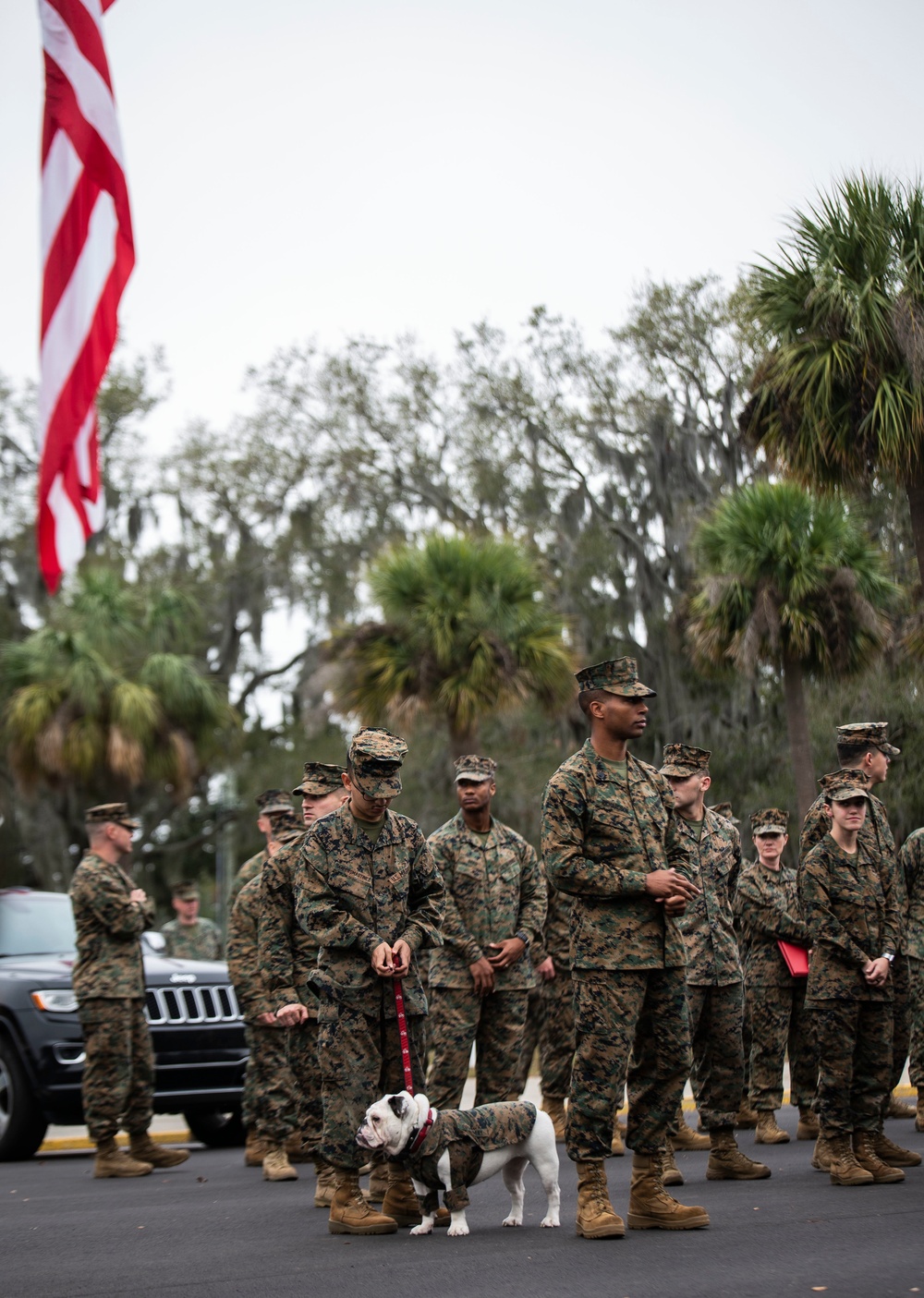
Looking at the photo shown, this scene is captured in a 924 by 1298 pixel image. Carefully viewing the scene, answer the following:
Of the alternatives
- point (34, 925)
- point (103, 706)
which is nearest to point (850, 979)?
point (34, 925)

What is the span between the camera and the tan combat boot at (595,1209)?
5.96 m

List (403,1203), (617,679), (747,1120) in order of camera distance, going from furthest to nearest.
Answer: (747,1120)
(403,1203)
(617,679)

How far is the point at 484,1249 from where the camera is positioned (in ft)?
19.5

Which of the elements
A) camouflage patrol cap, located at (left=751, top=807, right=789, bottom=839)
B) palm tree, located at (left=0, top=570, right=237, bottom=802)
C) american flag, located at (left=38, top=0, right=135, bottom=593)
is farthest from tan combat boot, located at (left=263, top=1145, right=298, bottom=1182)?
palm tree, located at (left=0, top=570, right=237, bottom=802)

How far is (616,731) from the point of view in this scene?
249 inches

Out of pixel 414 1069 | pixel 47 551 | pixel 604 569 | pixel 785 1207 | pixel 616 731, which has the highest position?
pixel 604 569

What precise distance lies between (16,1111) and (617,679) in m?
6.43

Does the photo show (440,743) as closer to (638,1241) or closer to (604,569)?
(604,569)

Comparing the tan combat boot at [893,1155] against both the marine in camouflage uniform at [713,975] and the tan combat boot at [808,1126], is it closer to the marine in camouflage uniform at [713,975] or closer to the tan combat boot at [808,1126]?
the marine in camouflage uniform at [713,975]

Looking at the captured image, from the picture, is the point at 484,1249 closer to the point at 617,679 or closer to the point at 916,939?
the point at 617,679

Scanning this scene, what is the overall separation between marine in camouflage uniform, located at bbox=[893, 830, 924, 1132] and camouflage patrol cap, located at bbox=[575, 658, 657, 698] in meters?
3.43

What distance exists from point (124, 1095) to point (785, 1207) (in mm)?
4457

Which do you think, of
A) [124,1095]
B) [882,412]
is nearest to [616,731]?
[124,1095]

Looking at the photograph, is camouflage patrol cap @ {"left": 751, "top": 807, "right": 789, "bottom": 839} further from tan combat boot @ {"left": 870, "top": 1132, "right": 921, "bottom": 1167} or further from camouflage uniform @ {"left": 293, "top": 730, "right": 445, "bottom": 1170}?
camouflage uniform @ {"left": 293, "top": 730, "right": 445, "bottom": 1170}
